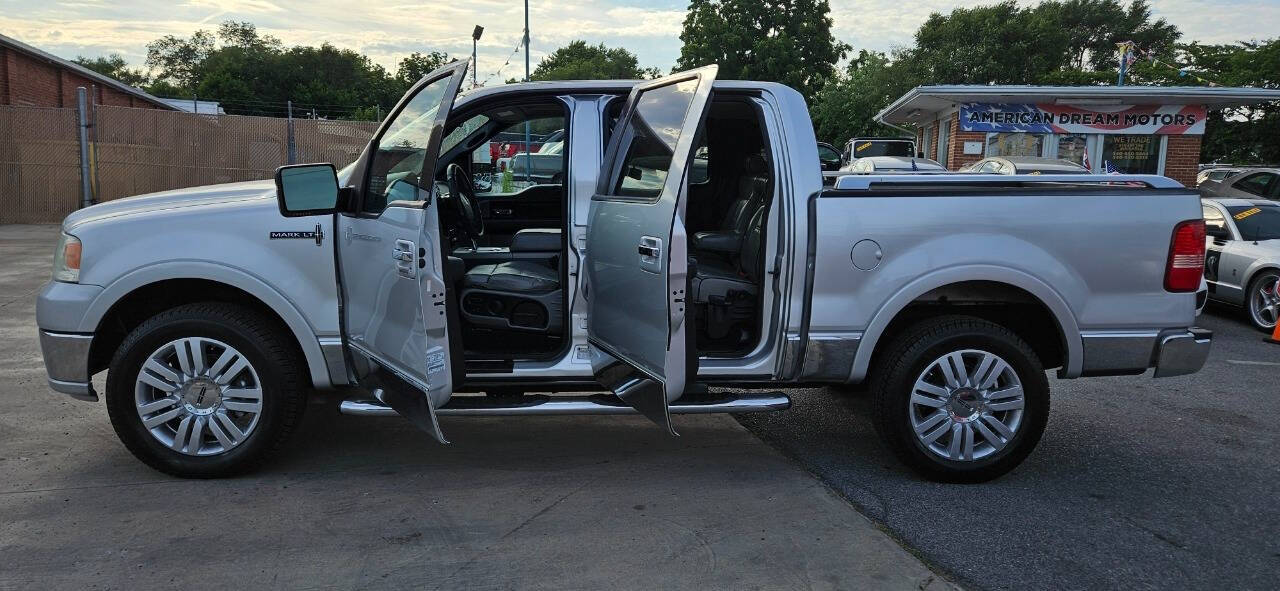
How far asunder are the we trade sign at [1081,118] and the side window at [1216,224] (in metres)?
13.9

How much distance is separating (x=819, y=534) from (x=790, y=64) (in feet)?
189

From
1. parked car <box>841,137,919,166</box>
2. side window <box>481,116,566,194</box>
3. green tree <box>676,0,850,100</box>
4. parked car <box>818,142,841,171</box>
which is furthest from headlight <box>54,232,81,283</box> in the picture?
green tree <box>676,0,850,100</box>

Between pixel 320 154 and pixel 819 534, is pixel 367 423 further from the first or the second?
pixel 320 154

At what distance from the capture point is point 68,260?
4.33 m

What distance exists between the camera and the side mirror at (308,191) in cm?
422

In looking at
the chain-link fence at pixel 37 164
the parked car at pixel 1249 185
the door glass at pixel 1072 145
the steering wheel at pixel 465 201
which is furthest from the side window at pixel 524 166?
the door glass at pixel 1072 145

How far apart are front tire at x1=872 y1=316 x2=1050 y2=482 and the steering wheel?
2.42 meters

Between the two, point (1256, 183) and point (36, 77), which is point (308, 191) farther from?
point (36, 77)

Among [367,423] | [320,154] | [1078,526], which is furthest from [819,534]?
[320,154]

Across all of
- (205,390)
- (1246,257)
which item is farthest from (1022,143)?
(205,390)

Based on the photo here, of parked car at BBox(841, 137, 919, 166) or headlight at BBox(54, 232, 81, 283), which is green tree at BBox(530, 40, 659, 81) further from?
headlight at BBox(54, 232, 81, 283)

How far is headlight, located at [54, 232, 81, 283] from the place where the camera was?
430 centimetres

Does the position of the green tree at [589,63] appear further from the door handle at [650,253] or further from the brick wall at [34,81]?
the door handle at [650,253]

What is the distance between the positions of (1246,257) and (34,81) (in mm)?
29387
